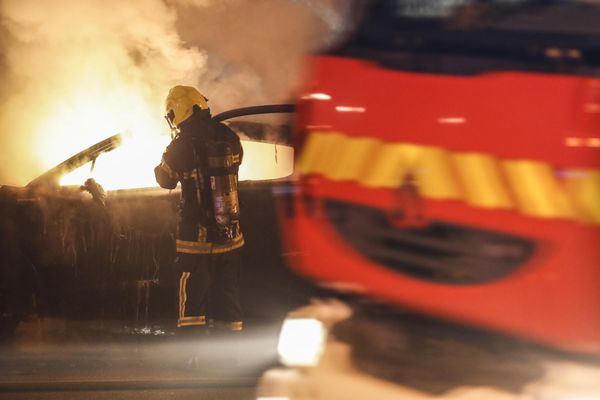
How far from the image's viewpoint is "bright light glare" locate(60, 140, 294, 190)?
5.56 meters

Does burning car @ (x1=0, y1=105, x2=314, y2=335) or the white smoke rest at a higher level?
the white smoke

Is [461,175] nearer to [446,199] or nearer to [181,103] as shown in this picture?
[446,199]

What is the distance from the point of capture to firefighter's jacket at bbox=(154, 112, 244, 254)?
16.9 feet

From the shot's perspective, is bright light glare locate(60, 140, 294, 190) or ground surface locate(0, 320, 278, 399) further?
bright light glare locate(60, 140, 294, 190)

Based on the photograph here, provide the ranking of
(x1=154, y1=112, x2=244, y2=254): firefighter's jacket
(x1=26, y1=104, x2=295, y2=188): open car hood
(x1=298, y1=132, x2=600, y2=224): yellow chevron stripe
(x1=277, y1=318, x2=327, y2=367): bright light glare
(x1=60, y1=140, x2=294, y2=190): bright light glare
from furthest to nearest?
(x1=60, y1=140, x2=294, y2=190): bright light glare → (x1=26, y1=104, x2=295, y2=188): open car hood → (x1=154, y1=112, x2=244, y2=254): firefighter's jacket → (x1=277, y1=318, x2=327, y2=367): bright light glare → (x1=298, y1=132, x2=600, y2=224): yellow chevron stripe

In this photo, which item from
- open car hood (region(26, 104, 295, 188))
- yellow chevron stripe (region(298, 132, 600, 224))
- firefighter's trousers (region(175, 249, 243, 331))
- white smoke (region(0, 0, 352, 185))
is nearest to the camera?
yellow chevron stripe (region(298, 132, 600, 224))

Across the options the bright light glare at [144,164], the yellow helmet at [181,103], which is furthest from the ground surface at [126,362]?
the yellow helmet at [181,103]

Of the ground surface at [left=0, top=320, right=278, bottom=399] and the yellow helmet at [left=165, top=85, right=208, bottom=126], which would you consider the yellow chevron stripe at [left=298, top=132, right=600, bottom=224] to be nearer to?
the ground surface at [left=0, top=320, right=278, bottom=399]

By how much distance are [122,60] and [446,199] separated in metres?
6.66

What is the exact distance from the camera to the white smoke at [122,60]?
829cm

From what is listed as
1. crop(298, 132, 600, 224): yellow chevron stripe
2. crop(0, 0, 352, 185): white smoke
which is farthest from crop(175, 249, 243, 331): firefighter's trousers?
crop(298, 132, 600, 224): yellow chevron stripe

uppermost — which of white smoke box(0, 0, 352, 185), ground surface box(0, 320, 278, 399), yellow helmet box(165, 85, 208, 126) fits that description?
white smoke box(0, 0, 352, 185)

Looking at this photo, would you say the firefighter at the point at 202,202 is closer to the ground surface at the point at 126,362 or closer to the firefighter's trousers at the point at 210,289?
the firefighter's trousers at the point at 210,289

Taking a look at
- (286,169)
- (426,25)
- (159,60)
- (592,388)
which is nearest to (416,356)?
(592,388)
